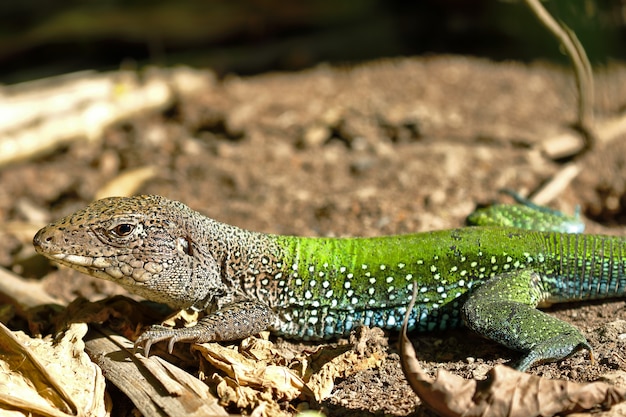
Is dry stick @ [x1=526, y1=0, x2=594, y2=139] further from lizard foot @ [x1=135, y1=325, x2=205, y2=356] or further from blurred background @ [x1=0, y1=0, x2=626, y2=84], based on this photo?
lizard foot @ [x1=135, y1=325, x2=205, y2=356]

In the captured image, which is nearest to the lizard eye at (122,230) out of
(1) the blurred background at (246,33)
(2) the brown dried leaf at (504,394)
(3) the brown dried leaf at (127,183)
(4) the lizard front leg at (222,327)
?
(4) the lizard front leg at (222,327)

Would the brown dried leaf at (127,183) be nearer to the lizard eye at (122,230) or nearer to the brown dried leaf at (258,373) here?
the lizard eye at (122,230)

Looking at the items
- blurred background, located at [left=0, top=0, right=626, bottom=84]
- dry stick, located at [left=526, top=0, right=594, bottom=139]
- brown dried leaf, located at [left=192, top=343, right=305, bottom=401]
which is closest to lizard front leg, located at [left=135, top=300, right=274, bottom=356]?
brown dried leaf, located at [left=192, top=343, right=305, bottom=401]

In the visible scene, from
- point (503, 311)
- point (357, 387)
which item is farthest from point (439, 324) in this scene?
point (357, 387)

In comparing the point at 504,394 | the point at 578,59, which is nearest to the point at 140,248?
the point at 504,394

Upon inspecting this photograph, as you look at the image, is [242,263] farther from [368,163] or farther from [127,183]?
[127,183]

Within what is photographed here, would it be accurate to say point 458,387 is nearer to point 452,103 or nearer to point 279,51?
point 452,103

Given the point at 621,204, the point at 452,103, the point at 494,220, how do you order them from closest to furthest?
the point at 494,220 < the point at 621,204 < the point at 452,103
